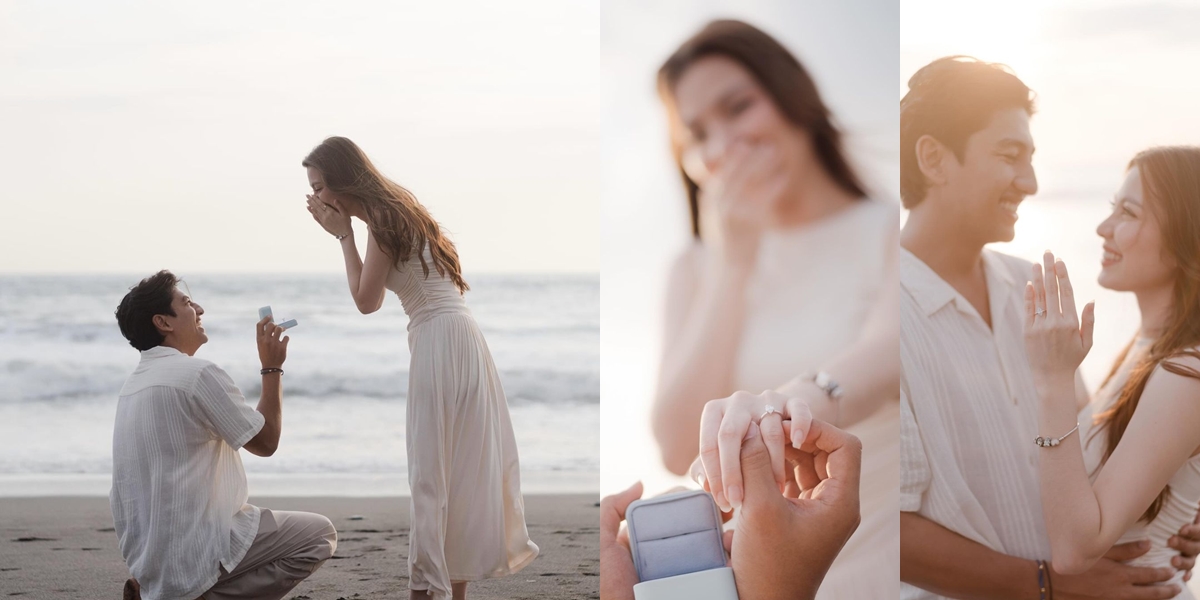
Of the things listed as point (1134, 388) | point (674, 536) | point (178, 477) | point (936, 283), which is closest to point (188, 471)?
point (178, 477)

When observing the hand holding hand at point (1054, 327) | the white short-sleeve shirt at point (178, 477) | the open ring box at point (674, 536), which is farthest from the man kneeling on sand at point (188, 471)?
the hand holding hand at point (1054, 327)

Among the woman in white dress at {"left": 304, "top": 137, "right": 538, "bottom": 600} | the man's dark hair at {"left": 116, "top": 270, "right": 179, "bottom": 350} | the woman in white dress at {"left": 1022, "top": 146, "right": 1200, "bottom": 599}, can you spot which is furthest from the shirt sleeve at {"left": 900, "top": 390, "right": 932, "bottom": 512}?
the man's dark hair at {"left": 116, "top": 270, "right": 179, "bottom": 350}

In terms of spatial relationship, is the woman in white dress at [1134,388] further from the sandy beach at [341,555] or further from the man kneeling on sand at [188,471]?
the sandy beach at [341,555]

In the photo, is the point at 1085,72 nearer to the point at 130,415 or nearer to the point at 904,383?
the point at 904,383

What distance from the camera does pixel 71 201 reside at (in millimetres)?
11484

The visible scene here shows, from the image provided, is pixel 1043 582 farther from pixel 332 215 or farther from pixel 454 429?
pixel 332 215

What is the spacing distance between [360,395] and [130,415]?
8906 mm

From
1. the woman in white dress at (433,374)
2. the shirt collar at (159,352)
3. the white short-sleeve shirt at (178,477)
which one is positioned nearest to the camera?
the white short-sleeve shirt at (178,477)

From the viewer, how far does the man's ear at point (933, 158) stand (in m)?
2.87

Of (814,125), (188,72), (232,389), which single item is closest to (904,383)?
(814,125)

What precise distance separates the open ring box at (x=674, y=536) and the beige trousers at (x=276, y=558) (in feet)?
3.58

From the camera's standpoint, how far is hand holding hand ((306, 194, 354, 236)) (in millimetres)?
3429

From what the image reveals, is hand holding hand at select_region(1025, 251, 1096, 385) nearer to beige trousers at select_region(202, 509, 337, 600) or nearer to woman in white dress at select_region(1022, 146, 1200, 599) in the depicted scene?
woman in white dress at select_region(1022, 146, 1200, 599)

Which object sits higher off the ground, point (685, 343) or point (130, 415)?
point (685, 343)
